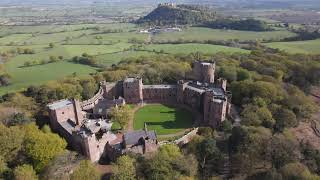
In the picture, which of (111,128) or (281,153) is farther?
(111,128)

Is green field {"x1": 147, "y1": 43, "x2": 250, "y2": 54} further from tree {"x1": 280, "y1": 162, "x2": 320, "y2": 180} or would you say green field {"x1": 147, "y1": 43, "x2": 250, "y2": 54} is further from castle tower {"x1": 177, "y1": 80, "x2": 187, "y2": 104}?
tree {"x1": 280, "y1": 162, "x2": 320, "y2": 180}

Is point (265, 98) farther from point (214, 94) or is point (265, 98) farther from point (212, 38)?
point (212, 38)

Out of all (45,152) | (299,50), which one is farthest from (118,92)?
(299,50)

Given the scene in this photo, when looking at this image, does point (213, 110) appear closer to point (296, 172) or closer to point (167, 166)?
point (167, 166)

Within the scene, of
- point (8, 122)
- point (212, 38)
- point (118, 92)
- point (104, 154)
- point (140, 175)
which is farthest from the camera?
point (212, 38)

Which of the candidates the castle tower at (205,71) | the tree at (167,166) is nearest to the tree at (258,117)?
the tree at (167,166)

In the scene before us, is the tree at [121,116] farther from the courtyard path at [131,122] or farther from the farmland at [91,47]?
the farmland at [91,47]

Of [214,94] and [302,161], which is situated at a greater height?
[214,94]
